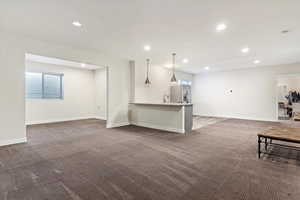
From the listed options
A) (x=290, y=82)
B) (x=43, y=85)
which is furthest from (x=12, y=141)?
(x=290, y=82)

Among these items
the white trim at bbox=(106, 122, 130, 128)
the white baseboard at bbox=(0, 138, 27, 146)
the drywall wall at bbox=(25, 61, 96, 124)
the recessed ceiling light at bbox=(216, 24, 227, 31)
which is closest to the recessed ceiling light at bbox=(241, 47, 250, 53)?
the recessed ceiling light at bbox=(216, 24, 227, 31)

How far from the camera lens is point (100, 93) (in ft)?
28.1

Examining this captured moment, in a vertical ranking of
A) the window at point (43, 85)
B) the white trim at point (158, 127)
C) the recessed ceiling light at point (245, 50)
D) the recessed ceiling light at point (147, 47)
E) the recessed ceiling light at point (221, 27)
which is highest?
the recessed ceiling light at point (147, 47)

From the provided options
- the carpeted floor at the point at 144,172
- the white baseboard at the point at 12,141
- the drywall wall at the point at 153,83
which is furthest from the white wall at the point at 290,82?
the white baseboard at the point at 12,141

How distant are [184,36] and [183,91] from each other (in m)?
5.10

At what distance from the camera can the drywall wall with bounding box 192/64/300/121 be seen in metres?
7.59

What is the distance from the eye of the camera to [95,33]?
3.83 metres

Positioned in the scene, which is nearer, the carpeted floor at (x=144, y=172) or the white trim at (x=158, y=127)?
the carpeted floor at (x=144, y=172)

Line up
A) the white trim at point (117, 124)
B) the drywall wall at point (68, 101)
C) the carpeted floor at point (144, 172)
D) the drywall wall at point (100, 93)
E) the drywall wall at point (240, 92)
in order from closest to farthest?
the carpeted floor at point (144, 172) < the white trim at point (117, 124) < the drywall wall at point (68, 101) < the drywall wall at point (240, 92) < the drywall wall at point (100, 93)

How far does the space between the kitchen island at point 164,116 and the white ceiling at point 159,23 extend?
208 centimetres

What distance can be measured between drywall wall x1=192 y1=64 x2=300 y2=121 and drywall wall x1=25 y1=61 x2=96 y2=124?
6.70 m

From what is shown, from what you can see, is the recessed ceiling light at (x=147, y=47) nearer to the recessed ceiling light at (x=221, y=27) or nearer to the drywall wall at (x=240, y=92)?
the recessed ceiling light at (x=221, y=27)

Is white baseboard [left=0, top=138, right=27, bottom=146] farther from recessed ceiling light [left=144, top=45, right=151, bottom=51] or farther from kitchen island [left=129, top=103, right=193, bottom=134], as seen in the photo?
recessed ceiling light [left=144, top=45, right=151, bottom=51]

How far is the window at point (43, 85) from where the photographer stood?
6.79m
